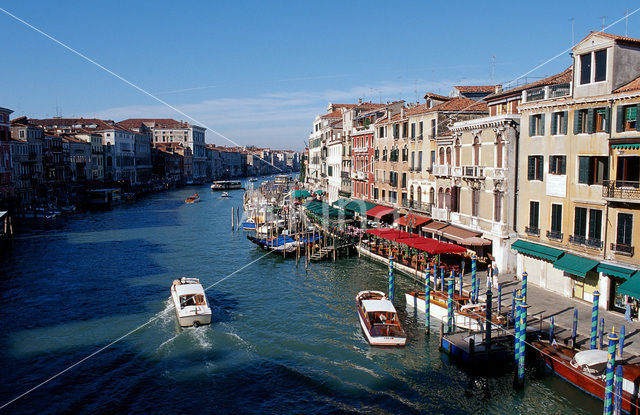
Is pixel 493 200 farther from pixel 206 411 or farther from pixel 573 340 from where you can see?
pixel 206 411

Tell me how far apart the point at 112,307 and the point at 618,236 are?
22.3m

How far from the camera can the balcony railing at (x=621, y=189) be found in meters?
18.2

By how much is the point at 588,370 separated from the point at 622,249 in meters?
6.10

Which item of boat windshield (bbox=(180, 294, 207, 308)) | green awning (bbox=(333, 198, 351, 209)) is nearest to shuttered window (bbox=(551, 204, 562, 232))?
boat windshield (bbox=(180, 294, 207, 308))

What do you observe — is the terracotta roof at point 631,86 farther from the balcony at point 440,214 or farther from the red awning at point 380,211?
the red awning at point 380,211

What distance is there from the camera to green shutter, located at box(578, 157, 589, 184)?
20.3 m

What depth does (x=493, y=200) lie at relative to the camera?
84.8ft

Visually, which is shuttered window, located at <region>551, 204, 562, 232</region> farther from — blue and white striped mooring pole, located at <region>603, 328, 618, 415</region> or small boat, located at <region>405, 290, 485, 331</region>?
blue and white striped mooring pole, located at <region>603, 328, 618, 415</region>

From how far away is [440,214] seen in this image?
3120 cm

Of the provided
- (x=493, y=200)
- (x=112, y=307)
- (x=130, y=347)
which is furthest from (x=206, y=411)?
(x=493, y=200)

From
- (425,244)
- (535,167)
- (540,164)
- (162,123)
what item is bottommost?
(425,244)

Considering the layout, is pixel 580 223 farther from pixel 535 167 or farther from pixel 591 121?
pixel 591 121

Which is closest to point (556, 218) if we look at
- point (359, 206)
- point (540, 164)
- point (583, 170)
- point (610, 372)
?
Result: point (583, 170)

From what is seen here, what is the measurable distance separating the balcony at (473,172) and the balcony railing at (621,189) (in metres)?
7.90
